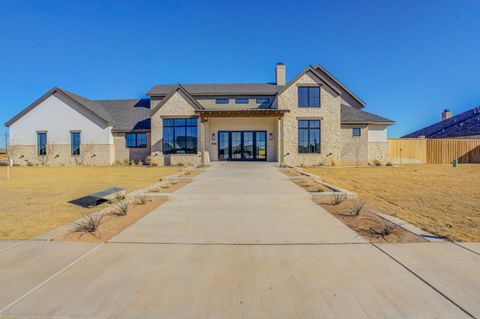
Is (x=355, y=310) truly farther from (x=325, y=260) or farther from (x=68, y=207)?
(x=68, y=207)

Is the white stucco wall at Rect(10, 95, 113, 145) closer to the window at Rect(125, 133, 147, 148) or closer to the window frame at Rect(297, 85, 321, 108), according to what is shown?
the window at Rect(125, 133, 147, 148)

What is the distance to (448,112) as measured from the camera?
47.0 metres

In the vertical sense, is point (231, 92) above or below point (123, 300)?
above

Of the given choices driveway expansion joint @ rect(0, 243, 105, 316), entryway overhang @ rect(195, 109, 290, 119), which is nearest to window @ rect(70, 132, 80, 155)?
entryway overhang @ rect(195, 109, 290, 119)

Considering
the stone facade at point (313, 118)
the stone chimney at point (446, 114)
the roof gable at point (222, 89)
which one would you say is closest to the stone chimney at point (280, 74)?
the roof gable at point (222, 89)

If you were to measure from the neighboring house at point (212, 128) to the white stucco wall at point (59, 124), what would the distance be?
87 millimetres

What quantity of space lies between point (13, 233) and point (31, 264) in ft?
6.70

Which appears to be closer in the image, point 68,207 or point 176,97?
point 68,207

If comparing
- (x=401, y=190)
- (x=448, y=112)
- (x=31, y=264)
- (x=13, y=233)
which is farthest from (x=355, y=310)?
(x=448, y=112)

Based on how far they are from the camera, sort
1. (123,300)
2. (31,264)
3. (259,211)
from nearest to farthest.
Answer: (123,300) → (31,264) → (259,211)

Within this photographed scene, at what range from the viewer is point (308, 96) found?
933 inches

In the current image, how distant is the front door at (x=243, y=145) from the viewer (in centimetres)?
2500

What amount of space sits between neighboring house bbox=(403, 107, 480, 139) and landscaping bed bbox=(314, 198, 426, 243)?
3748cm

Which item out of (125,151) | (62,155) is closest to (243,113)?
(125,151)
